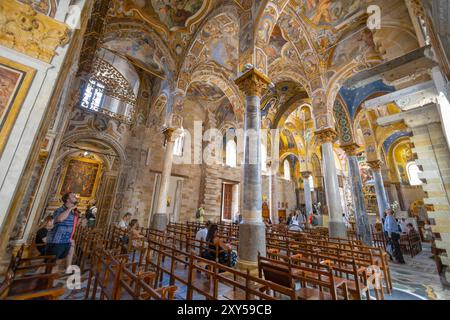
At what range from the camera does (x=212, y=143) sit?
1293 cm

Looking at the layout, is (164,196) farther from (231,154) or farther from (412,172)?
(412,172)

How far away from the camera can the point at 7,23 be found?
2027 millimetres

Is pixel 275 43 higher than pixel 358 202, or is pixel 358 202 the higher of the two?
pixel 275 43

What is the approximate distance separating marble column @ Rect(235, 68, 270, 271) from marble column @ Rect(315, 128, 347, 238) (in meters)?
3.98

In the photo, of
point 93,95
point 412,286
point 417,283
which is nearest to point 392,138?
point 417,283

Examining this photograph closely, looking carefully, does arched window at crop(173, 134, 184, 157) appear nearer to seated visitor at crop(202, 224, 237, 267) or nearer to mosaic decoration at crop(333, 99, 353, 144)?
seated visitor at crop(202, 224, 237, 267)

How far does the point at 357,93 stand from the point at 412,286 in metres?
9.50

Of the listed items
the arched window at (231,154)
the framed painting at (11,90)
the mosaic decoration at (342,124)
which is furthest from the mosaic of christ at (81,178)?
the mosaic decoration at (342,124)

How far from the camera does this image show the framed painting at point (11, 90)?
74.6 inches

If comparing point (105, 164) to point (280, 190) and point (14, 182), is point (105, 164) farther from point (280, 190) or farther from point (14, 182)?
point (280, 190)

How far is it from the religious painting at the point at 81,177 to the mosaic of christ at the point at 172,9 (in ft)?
31.3
